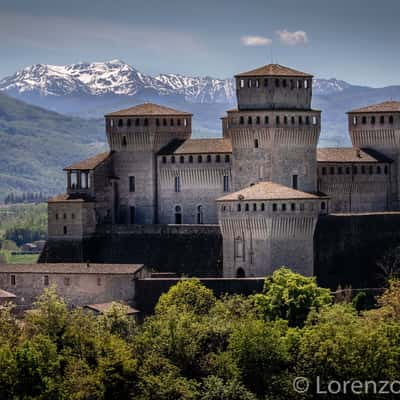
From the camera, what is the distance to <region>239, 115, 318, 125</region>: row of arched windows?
102438mm

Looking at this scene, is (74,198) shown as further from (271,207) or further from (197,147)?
(271,207)

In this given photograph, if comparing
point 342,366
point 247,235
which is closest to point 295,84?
point 247,235

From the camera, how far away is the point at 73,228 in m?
106

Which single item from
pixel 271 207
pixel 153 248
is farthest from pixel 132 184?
pixel 271 207

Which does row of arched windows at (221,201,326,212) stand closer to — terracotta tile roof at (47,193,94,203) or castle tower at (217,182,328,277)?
castle tower at (217,182,328,277)

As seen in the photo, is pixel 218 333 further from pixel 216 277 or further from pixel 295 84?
pixel 295 84

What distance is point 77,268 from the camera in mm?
99312

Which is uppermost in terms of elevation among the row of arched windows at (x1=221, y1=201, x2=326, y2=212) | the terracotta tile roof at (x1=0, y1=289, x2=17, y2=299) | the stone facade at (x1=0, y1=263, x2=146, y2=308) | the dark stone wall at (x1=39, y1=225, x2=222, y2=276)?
the row of arched windows at (x1=221, y1=201, x2=326, y2=212)

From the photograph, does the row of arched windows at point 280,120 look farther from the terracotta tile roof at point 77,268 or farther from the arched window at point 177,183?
the terracotta tile roof at point 77,268

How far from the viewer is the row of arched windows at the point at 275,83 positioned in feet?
337

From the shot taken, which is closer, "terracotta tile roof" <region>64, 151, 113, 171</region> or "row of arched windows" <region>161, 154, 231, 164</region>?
"row of arched windows" <region>161, 154, 231, 164</region>

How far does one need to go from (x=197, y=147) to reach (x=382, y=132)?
1183 centimetres

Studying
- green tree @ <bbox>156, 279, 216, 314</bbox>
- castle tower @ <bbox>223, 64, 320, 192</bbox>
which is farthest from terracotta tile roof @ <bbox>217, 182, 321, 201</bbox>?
green tree @ <bbox>156, 279, 216, 314</bbox>

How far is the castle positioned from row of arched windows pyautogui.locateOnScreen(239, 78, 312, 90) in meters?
0.06
